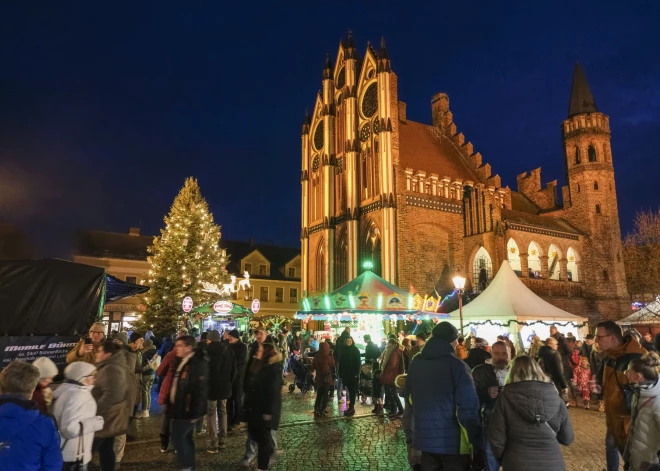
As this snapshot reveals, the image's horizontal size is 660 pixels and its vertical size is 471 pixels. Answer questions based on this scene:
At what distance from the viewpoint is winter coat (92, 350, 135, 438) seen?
17.6ft

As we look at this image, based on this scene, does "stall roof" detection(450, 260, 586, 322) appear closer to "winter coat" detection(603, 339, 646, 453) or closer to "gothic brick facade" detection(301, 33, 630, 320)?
"gothic brick facade" detection(301, 33, 630, 320)

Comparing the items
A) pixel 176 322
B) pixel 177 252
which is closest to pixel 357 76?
pixel 177 252

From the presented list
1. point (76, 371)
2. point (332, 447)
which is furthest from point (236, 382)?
point (76, 371)

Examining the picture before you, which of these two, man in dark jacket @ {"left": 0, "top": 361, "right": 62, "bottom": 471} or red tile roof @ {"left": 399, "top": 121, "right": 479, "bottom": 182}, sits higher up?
red tile roof @ {"left": 399, "top": 121, "right": 479, "bottom": 182}

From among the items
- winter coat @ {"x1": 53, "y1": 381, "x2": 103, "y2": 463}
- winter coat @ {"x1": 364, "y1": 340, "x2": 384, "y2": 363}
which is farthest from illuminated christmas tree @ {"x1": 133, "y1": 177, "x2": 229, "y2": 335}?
winter coat @ {"x1": 53, "y1": 381, "x2": 103, "y2": 463}

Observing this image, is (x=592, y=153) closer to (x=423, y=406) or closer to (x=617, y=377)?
(x=617, y=377)

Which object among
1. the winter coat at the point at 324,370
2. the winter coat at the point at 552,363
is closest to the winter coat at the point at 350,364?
the winter coat at the point at 324,370

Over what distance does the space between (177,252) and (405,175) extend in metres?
14.4

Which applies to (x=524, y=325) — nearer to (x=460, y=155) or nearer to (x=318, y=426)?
(x=318, y=426)

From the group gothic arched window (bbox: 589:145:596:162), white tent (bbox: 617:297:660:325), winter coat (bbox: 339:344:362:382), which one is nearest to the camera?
winter coat (bbox: 339:344:362:382)

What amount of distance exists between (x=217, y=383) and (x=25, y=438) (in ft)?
15.8

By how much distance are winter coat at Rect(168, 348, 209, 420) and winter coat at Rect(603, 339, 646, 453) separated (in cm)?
437

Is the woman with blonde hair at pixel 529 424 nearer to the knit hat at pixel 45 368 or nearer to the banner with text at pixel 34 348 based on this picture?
the knit hat at pixel 45 368

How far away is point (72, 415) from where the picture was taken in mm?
4203
